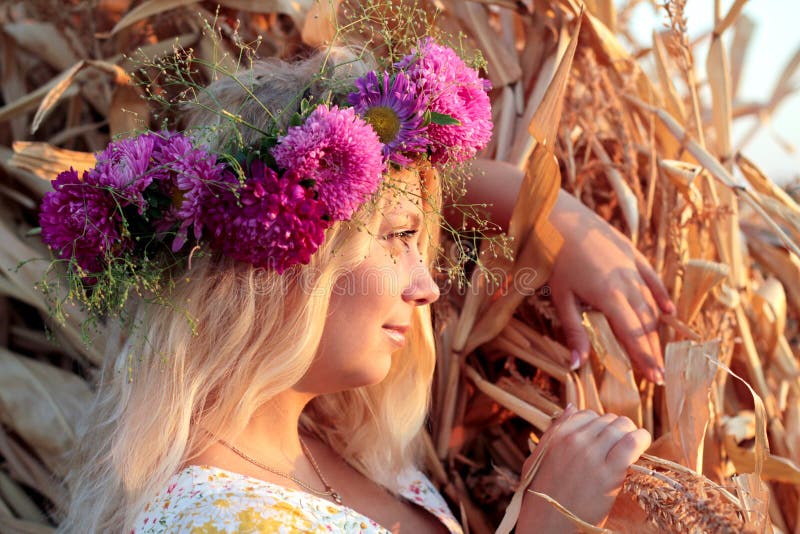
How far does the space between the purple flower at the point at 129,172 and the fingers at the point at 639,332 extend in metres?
0.77

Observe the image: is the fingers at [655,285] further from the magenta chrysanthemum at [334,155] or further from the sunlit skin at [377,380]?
the magenta chrysanthemum at [334,155]

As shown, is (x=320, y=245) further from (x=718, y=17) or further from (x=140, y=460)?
(x=718, y=17)

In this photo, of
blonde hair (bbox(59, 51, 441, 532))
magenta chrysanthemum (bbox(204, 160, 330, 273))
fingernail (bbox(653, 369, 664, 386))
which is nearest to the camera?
magenta chrysanthemum (bbox(204, 160, 330, 273))

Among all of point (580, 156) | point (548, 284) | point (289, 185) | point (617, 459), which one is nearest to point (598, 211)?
point (580, 156)

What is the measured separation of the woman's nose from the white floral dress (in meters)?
0.34

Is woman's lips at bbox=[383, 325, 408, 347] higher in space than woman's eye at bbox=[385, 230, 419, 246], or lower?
lower

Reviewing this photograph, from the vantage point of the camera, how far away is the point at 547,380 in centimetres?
143

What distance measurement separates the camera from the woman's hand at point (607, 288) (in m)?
1.28

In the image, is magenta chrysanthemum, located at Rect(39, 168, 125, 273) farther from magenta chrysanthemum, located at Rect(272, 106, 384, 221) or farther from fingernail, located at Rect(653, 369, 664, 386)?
fingernail, located at Rect(653, 369, 664, 386)

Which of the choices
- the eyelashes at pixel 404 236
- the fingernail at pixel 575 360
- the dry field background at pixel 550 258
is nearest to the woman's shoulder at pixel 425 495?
the dry field background at pixel 550 258

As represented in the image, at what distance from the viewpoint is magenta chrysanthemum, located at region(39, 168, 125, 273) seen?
101cm

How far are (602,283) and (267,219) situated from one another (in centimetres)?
61

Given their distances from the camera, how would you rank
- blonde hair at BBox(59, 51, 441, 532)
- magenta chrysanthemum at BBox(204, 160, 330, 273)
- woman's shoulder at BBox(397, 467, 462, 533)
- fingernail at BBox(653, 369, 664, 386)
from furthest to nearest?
woman's shoulder at BBox(397, 467, 462, 533), fingernail at BBox(653, 369, 664, 386), blonde hair at BBox(59, 51, 441, 532), magenta chrysanthemum at BBox(204, 160, 330, 273)

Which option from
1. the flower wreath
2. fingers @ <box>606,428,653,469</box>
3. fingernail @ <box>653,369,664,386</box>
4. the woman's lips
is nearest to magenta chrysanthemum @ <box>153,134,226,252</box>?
the flower wreath
